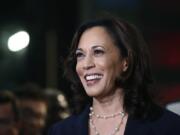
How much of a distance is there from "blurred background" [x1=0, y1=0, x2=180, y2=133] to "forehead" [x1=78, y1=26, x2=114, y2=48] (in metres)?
3.98

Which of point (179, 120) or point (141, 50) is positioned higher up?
point (141, 50)

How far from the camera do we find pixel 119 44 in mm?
3994

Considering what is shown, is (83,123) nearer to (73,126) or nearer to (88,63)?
(73,126)

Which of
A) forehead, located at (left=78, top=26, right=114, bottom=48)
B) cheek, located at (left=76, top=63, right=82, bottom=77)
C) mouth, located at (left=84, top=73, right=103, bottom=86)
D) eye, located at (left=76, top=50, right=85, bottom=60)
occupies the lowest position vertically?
mouth, located at (left=84, top=73, right=103, bottom=86)

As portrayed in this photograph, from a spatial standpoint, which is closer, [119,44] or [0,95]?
[119,44]

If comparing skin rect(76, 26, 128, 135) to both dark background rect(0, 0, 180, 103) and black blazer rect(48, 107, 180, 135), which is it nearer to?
black blazer rect(48, 107, 180, 135)

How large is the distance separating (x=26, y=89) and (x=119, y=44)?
3.10m

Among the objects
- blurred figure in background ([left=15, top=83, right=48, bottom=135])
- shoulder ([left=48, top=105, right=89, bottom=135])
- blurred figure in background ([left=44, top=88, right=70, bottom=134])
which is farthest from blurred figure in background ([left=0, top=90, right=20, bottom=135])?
shoulder ([left=48, top=105, right=89, bottom=135])

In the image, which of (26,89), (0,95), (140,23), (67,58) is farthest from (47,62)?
(67,58)

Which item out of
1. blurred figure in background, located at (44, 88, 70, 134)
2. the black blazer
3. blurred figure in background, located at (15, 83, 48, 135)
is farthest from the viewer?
blurred figure in background, located at (44, 88, 70, 134)

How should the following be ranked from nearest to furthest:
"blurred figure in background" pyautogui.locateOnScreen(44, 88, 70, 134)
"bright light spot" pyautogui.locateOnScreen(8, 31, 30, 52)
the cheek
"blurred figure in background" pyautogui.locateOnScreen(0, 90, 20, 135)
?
the cheek < "blurred figure in background" pyautogui.locateOnScreen(0, 90, 20, 135) < "blurred figure in background" pyautogui.locateOnScreen(44, 88, 70, 134) < "bright light spot" pyautogui.locateOnScreen(8, 31, 30, 52)

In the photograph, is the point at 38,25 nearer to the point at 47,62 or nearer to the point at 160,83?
the point at 47,62

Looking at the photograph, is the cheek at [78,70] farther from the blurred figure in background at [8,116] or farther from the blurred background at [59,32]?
the blurred background at [59,32]

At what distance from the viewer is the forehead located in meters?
3.94
